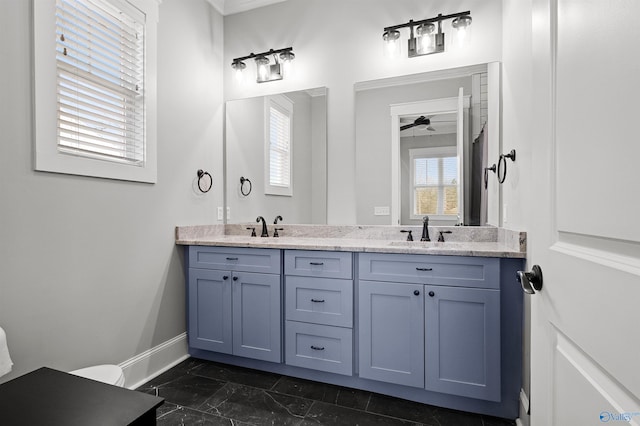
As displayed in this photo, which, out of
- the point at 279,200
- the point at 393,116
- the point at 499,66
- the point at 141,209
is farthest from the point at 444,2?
the point at 141,209

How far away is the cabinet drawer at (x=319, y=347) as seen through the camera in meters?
2.07

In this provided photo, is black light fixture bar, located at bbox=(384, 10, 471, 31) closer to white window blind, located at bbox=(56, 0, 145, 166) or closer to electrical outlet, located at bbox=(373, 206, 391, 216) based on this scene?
electrical outlet, located at bbox=(373, 206, 391, 216)

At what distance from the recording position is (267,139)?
2924 millimetres

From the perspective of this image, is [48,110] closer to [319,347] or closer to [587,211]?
[319,347]

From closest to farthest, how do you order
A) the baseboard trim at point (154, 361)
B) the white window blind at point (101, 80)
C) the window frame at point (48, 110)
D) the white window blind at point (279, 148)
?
the window frame at point (48, 110)
the white window blind at point (101, 80)
the baseboard trim at point (154, 361)
the white window blind at point (279, 148)

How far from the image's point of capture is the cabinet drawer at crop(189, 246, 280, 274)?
7.48 feet

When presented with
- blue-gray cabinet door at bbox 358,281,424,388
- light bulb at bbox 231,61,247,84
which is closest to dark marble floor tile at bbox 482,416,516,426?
blue-gray cabinet door at bbox 358,281,424,388

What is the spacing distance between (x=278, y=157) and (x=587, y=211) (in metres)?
2.45

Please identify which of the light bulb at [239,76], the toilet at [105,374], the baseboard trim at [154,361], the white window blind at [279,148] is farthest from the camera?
the light bulb at [239,76]

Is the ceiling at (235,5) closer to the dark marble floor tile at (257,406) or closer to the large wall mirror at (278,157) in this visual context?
the large wall mirror at (278,157)

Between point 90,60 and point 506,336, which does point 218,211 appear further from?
point 506,336

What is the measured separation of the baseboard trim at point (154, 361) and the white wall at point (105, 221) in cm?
6

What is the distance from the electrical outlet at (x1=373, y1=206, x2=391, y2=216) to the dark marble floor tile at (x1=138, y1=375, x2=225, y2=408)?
1648 mm

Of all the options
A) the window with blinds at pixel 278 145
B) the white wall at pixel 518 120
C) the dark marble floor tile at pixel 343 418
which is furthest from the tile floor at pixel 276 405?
the window with blinds at pixel 278 145
